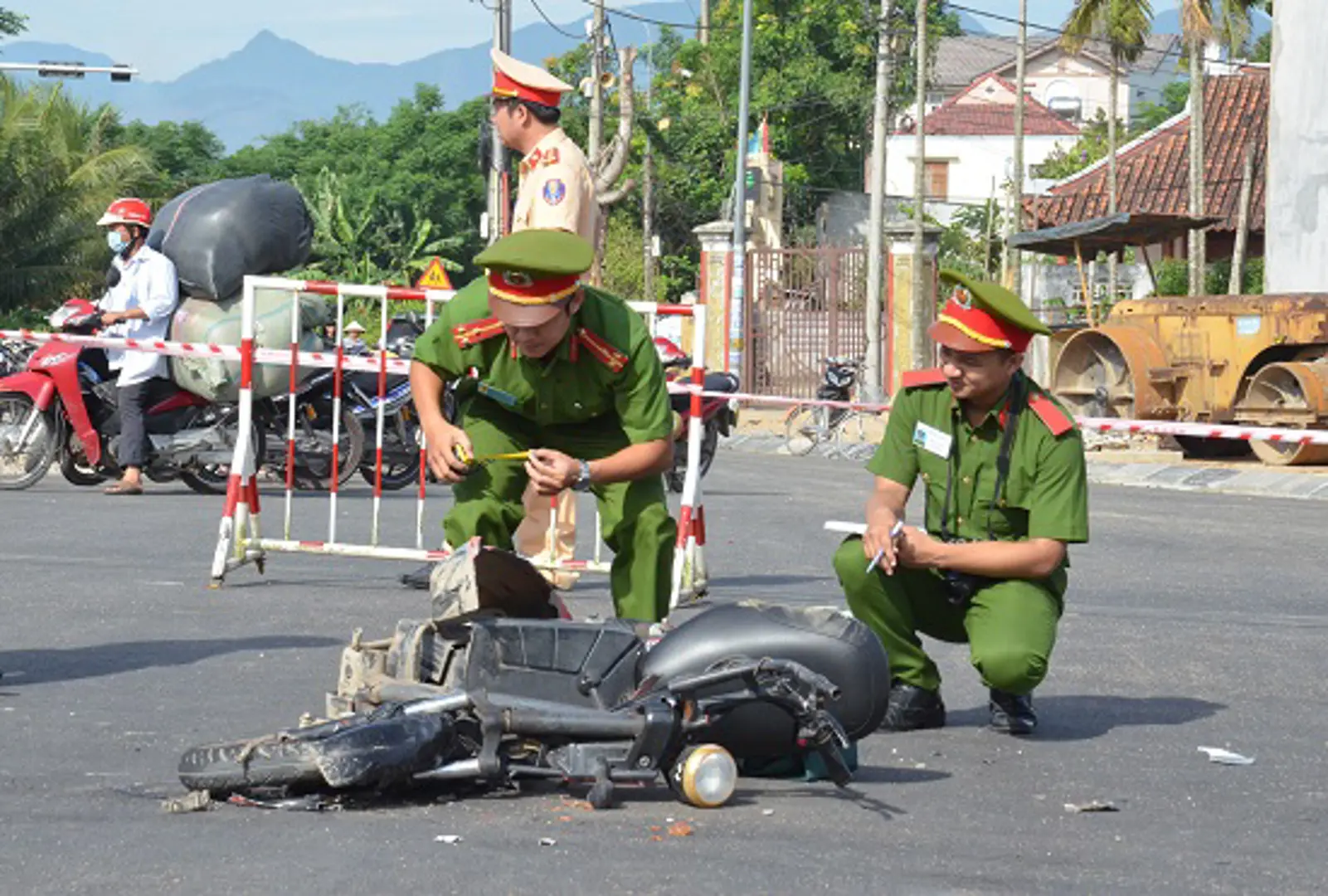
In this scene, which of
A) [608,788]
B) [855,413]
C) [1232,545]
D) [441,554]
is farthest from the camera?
[855,413]

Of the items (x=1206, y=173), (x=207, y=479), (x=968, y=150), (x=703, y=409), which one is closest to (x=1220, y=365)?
(x=703, y=409)

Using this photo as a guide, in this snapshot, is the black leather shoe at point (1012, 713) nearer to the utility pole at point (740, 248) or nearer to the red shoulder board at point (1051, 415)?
the red shoulder board at point (1051, 415)

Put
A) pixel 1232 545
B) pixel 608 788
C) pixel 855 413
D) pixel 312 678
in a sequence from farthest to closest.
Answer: pixel 855 413 < pixel 1232 545 < pixel 312 678 < pixel 608 788

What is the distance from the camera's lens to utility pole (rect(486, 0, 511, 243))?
94.6 feet

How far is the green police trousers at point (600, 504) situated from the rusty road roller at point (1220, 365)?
17.6 m

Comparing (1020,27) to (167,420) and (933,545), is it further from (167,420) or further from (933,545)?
(933,545)

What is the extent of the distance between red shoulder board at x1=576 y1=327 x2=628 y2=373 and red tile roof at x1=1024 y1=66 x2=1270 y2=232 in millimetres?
43906

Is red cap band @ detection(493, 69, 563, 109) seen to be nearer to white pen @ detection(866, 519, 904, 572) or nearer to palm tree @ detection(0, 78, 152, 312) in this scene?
A: white pen @ detection(866, 519, 904, 572)

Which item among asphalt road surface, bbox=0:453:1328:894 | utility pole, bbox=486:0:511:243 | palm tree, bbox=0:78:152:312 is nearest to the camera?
asphalt road surface, bbox=0:453:1328:894

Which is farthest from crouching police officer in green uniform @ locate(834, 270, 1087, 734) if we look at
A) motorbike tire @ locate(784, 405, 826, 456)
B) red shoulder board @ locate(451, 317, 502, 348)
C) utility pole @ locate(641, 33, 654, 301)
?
utility pole @ locate(641, 33, 654, 301)

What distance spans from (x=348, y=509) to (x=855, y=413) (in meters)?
17.7

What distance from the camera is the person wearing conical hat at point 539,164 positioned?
31.5 ft

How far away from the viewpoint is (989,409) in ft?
23.9

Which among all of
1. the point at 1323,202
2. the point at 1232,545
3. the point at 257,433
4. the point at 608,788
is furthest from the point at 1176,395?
the point at 608,788
